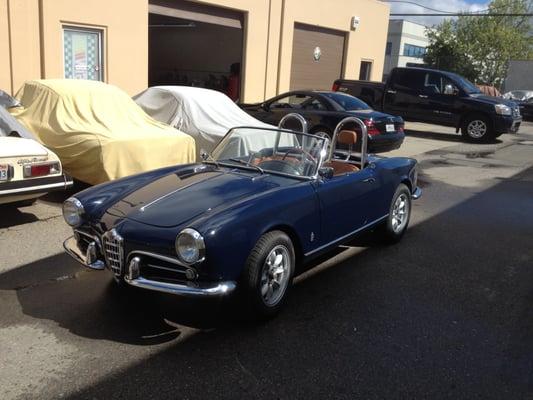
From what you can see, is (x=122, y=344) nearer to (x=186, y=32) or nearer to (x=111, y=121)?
(x=111, y=121)

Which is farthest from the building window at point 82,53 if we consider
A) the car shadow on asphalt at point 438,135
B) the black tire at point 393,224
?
the car shadow on asphalt at point 438,135

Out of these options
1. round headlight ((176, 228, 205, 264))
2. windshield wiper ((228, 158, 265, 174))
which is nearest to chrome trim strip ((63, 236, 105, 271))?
round headlight ((176, 228, 205, 264))

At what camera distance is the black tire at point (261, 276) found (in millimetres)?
3566

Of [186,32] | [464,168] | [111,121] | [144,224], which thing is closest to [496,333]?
[144,224]

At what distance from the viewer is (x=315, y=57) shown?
18391 mm

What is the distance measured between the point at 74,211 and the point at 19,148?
74.7 inches

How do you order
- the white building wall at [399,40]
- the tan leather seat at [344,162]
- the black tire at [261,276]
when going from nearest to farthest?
the black tire at [261,276] → the tan leather seat at [344,162] → the white building wall at [399,40]

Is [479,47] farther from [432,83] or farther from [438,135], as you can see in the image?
[432,83]

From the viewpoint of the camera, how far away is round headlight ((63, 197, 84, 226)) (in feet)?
13.2

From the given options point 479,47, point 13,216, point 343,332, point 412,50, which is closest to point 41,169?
point 13,216

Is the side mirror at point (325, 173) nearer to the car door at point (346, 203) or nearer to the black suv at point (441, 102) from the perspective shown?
the car door at point (346, 203)

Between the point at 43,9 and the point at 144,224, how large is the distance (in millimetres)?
7980

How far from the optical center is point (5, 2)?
30.8ft

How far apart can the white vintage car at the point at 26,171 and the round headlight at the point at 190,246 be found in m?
2.75
